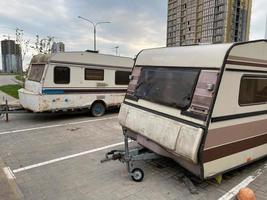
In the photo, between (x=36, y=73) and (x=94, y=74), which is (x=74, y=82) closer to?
(x=94, y=74)

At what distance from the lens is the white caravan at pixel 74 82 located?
27.5 ft

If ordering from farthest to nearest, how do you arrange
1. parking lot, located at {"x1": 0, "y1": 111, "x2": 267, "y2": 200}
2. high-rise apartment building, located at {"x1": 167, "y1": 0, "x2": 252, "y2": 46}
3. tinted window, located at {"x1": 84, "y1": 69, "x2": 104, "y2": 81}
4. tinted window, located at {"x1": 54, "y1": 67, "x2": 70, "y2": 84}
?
high-rise apartment building, located at {"x1": 167, "y1": 0, "x2": 252, "y2": 46} → tinted window, located at {"x1": 84, "y1": 69, "x2": 104, "y2": 81} → tinted window, located at {"x1": 54, "y1": 67, "x2": 70, "y2": 84} → parking lot, located at {"x1": 0, "y1": 111, "x2": 267, "y2": 200}

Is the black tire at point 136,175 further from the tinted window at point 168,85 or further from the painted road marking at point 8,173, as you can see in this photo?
the painted road marking at point 8,173

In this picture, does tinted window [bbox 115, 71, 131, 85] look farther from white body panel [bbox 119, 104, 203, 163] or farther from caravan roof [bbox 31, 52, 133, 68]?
white body panel [bbox 119, 104, 203, 163]

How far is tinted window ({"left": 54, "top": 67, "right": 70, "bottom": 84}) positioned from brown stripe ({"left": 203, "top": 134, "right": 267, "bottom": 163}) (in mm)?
6485

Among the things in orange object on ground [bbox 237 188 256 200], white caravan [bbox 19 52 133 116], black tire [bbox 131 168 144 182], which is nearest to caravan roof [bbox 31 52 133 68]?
white caravan [bbox 19 52 133 116]

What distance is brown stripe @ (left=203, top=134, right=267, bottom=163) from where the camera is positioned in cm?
372

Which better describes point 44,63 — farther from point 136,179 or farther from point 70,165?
point 136,179

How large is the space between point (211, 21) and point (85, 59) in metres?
73.2

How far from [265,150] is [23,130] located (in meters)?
6.90

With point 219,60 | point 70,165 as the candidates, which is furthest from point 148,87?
point 70,165

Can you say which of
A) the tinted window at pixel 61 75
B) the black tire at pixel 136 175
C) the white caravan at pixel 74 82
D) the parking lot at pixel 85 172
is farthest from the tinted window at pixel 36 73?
the black tire at pixel 136 175

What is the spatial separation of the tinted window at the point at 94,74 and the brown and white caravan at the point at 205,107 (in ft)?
15.9

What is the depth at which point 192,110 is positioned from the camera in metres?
3.73
